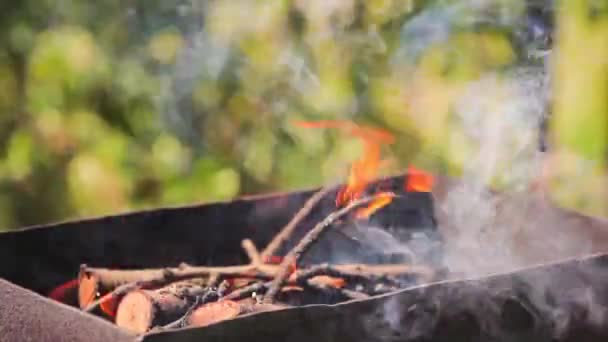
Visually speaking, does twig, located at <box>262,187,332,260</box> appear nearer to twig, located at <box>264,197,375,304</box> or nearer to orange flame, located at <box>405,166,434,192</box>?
twig, located at <box>264,197,375,304</box>

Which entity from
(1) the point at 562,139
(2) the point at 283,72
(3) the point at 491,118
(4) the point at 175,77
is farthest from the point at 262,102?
(1) the point at 562,139

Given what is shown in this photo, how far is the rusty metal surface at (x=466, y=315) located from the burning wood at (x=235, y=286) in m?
0.15

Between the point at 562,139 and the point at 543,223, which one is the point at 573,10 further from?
the point at 543,223

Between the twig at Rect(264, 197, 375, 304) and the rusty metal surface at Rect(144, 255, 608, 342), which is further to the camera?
the twig at Rect(264, 197, 375, 304)

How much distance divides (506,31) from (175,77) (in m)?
0.93

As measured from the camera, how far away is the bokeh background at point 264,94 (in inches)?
80.7

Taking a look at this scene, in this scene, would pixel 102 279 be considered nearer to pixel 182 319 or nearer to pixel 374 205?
pixel 182 319

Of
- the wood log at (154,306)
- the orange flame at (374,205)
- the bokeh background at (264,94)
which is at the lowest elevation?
the wood log at (154,306)

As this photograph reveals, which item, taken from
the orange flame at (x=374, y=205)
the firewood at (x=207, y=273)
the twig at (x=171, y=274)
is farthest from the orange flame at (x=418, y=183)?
the twig at (x=171, y=274)

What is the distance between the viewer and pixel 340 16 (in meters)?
2.29

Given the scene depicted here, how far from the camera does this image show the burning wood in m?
1.38

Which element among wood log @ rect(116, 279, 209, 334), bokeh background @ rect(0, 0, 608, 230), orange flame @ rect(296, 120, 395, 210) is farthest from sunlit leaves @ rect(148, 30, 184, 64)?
wood log @ rect(116, 279, 209, 334)

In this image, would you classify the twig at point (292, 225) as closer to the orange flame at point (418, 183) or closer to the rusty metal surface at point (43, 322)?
the orange flame at point (418, 183)

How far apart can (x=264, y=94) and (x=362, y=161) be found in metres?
0.39
